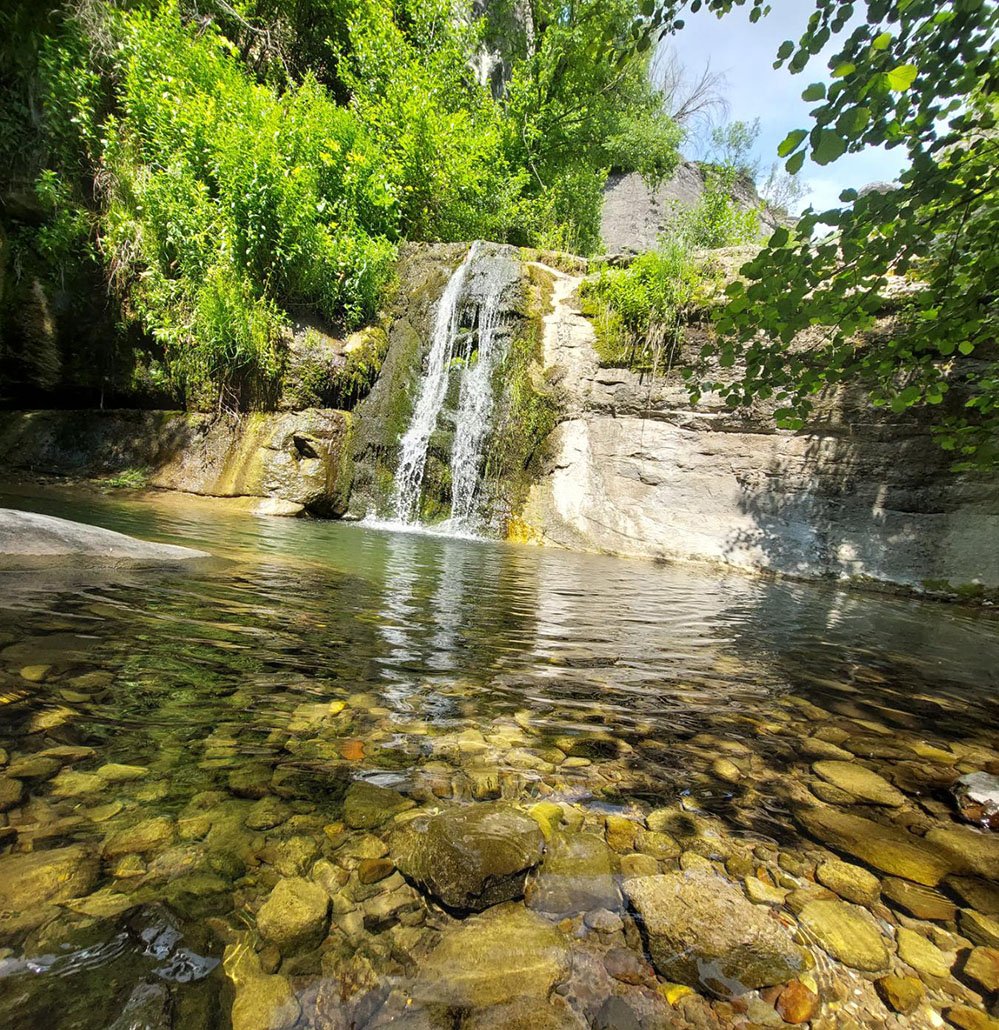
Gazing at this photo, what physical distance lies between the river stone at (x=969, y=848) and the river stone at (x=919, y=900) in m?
0.16

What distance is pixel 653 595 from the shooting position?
4.96m

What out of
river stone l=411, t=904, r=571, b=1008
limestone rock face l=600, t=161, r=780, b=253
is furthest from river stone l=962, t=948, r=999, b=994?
limestone rock face l=600, t=161, r=780, b=253

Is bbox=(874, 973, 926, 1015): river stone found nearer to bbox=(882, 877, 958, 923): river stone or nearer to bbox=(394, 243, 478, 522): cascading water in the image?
bbox=(882, 877, 958, 923): river stone

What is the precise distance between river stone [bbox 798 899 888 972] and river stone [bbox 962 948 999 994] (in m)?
0.14

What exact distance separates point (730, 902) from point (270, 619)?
241 centimetres

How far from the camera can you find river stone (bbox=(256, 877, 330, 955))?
944mm

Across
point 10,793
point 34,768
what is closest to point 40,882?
point 10,793

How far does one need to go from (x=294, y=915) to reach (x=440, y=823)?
1.16 ft

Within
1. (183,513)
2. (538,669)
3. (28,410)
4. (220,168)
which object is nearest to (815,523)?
(538,669)

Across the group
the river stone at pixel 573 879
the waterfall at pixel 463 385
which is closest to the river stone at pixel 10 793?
the river stone at pixel 573 879

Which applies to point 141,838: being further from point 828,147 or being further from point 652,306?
point 652,306

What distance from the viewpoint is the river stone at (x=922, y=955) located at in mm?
1021

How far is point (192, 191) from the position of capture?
1004cm

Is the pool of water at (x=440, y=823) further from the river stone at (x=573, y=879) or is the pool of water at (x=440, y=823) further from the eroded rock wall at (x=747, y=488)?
the eroded rock wall at (x=747, y=488)
